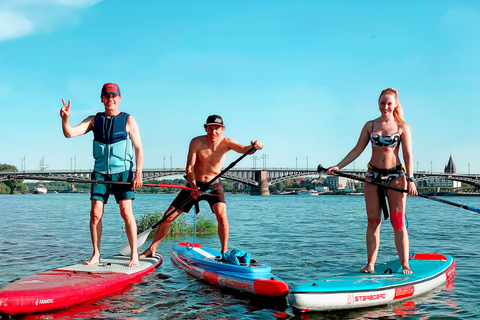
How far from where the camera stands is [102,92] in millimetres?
7477

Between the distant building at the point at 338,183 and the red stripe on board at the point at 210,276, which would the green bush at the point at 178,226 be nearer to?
the red stripe on board at the point at 210,276

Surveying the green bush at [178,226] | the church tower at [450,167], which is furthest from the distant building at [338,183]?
the green bush at [178,226]

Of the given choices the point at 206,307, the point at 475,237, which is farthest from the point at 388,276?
the point at 475,237

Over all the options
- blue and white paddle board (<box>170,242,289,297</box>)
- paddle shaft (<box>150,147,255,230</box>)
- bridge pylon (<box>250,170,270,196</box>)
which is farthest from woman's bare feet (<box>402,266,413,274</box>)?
bridge pylon (<box>250,170,270,196</box>)

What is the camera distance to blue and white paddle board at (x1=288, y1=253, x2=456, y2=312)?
5.50m

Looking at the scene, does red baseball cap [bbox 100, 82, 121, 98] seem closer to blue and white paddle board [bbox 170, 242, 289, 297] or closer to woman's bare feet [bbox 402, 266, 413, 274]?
blue and white paddle board [bbox 170, 242, 289, 297]

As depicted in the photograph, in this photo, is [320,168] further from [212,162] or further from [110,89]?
[110,89]

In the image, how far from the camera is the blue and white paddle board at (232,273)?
631 centimetres

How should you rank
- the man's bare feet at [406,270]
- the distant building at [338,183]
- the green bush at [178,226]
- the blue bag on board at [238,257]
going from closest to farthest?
the man's bare feet at [406,270]
the blue bag on board at [238,257]
the green bush at [178,226]
the distant building at [338,183]

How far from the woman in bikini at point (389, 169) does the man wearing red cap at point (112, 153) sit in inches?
135

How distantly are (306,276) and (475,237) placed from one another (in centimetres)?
1054

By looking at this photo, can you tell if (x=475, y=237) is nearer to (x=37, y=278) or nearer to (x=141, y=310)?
(x=141, y=310)

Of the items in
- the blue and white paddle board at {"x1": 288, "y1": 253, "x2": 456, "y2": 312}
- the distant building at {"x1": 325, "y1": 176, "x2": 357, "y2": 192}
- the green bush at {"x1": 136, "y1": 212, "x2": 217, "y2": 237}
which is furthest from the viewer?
the distant building at {"x1": 325, "y1": 176, "x2": 357, "y2": 192}

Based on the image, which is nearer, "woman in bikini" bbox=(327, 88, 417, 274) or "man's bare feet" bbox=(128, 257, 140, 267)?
"woman in bikini" bbox=(327, 88, 417, 274)
